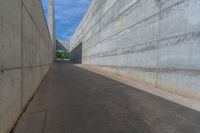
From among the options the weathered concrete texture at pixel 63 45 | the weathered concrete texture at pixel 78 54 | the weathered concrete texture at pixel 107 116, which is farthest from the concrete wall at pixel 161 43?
the weathered concrete texture at pixel 63 45

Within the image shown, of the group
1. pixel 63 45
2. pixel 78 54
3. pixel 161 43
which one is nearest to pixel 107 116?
pixel 161 43

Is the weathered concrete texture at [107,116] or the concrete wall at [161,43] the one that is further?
the concrete wall at [161,43]

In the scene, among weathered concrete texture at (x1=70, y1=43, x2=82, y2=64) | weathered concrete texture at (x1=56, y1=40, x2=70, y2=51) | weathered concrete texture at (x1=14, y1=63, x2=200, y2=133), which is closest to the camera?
weathered concrete texture at (x1=14, y1=63, x2=200, y2=133)

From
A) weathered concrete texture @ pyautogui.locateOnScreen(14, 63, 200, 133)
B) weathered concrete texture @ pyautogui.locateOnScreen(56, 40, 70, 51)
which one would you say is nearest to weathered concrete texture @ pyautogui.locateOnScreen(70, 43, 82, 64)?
weathered concrete texture @ pyautogui.locateOnScreen(56, 40, 70, 51)

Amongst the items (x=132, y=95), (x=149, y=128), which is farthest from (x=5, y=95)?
(x=132, y=95)

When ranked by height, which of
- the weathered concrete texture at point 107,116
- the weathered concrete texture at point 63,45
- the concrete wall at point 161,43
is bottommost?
the weathered concrete texture at point 107,116

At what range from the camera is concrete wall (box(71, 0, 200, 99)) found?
350cm

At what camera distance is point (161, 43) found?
4.54 m

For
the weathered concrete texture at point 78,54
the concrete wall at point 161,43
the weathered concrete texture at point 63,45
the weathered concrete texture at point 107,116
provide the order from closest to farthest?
the weathered concrete texture at point 107,116
the concrete wall at point 161,43
the weathered concrete texture at point 78,54
the weathered concrete texture at point 63,45

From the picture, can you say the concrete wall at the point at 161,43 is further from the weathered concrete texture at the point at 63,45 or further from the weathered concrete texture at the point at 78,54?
the weathered concrete texture at the point at 63,45

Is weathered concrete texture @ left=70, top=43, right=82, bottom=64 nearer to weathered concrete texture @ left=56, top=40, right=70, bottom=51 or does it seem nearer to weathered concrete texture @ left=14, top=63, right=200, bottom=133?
weathered concrete texture @ left=56, top=40, right=70, bottom=51

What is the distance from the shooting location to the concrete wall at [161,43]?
3498 millimetres

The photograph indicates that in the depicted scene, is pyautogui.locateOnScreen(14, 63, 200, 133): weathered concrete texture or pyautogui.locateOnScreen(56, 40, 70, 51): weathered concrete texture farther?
pyautogui.locateOnScreen(56, 40, 70, 51): weathered concrete texture

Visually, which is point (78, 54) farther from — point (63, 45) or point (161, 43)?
point (63, 45)
